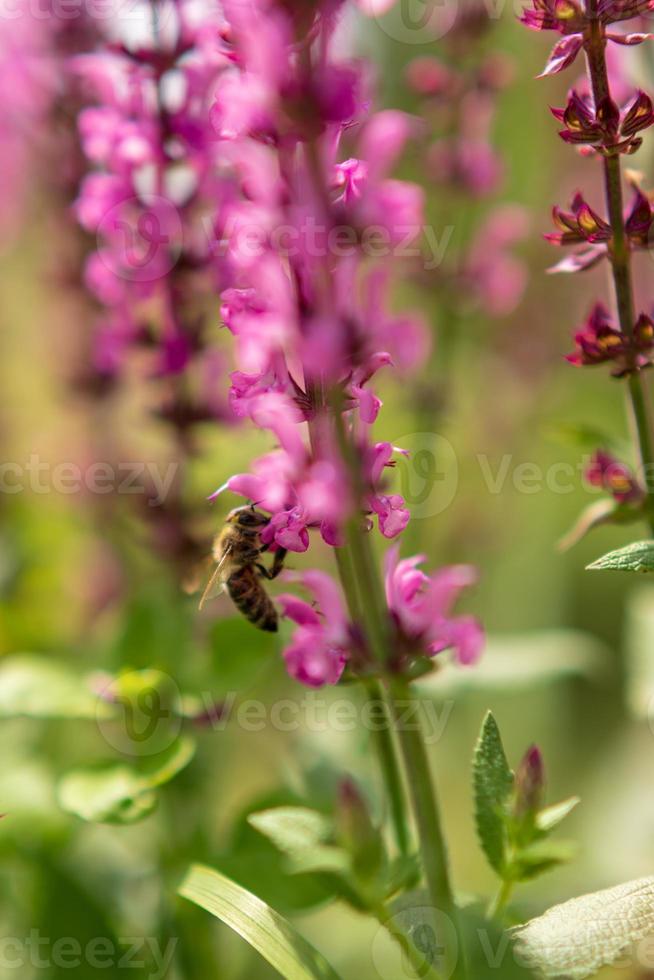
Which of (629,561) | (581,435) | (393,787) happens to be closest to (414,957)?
(393,787)

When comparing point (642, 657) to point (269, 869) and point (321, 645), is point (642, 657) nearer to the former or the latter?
point (269, 869)

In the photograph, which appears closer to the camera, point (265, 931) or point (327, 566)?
point (265, 931)

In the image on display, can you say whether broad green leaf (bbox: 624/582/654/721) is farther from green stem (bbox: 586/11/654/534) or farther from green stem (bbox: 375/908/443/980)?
green stem (bbox: 375/908/443/980)

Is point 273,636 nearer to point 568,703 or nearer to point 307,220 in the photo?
point 307,220

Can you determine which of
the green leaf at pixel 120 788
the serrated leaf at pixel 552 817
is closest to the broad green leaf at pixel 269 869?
the green leaf at pixel 120 788

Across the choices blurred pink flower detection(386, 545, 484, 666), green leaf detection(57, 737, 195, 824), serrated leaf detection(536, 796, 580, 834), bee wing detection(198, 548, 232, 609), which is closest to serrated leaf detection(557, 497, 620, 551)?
blurred pink flower detection(386, 545, 484, 666)
